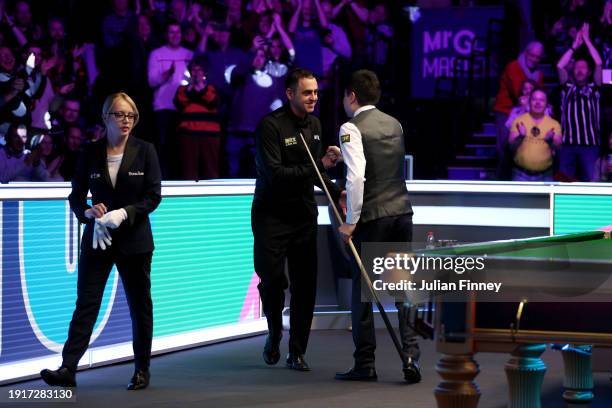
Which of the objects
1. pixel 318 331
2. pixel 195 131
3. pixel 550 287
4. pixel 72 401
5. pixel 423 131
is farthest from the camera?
pixel 423 131

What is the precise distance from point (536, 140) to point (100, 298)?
6852 millimetres

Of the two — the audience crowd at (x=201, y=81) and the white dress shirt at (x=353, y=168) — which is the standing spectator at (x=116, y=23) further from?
the white dress shirt at (x=353, y=168)

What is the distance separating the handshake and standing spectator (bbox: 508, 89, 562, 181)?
6.84 meters

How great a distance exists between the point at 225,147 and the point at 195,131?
105cm

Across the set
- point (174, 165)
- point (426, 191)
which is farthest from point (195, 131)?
point (426, 191)

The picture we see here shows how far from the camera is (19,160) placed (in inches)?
435

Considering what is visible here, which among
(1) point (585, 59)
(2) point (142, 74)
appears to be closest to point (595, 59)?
(1) point (585, 59)

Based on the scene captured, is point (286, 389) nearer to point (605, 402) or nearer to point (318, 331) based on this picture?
point (605, 402)

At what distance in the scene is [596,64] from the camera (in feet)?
43.7

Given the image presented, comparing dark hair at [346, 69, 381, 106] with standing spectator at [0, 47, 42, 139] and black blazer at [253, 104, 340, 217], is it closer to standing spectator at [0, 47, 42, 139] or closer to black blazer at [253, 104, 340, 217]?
black blazer at [253, 104, 340, 217]

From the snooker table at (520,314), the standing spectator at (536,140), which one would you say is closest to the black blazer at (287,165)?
the snooker table at (520,314)

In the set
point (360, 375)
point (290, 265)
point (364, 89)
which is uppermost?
point (364, 89)

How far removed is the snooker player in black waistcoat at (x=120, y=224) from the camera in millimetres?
6723

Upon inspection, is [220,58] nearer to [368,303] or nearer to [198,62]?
[198,62]
